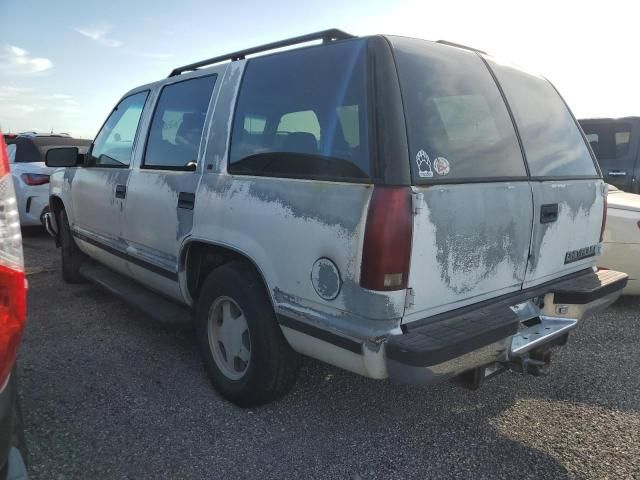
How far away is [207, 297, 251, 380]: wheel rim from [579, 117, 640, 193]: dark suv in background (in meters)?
5.92

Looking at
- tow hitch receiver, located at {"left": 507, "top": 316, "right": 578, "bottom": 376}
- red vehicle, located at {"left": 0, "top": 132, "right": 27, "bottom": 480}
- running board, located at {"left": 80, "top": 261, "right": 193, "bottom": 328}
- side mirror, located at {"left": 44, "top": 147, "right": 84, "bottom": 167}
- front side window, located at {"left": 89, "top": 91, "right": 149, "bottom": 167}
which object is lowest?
running board, located at {"left": 80, "top": 261, "right": 193, "bottom": 328}

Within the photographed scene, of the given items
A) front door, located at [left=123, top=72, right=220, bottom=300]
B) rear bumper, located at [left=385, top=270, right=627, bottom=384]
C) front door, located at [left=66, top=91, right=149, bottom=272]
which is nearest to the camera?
rear bumper, located at [left=385, top=270, right=627, bottom=384]

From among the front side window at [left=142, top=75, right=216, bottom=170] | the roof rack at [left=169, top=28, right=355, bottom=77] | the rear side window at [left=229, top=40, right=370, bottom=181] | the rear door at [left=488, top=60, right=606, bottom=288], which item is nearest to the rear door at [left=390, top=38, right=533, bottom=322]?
the rear door at [left=488, top=60, right=606, bottom=288]

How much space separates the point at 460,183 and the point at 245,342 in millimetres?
1472

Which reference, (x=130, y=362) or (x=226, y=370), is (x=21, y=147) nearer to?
(x=130, y=362)

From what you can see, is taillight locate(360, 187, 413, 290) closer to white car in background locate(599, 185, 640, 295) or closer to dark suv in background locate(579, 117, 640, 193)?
white car in background locate(599, 185, 640, 295)

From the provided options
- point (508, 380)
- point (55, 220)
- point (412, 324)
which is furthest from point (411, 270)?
point (55, 220)

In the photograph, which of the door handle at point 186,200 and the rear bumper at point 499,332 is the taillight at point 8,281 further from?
the door handle at point 186,200

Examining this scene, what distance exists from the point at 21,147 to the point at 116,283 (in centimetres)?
550

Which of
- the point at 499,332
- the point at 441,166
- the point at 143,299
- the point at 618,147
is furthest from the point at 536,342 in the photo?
the point at 618,147

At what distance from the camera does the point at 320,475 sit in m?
2.39

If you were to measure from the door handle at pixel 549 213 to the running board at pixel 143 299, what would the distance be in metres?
2.23

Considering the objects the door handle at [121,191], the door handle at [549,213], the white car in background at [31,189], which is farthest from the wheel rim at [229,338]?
the white car in background at [31,189]

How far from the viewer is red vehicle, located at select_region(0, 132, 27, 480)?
1.37 metres
